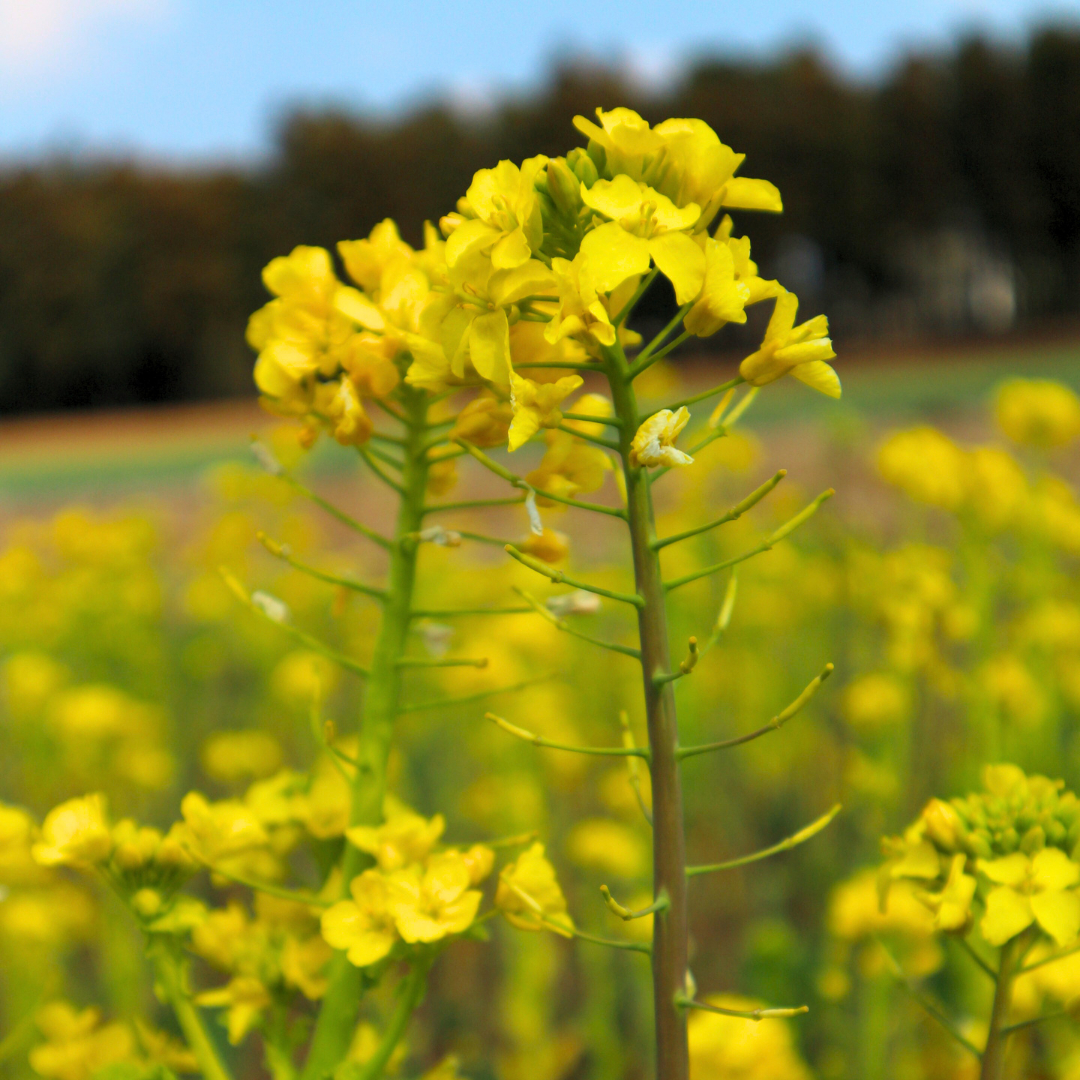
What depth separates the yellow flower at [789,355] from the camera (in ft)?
2.28

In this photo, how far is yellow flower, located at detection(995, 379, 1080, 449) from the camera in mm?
2270

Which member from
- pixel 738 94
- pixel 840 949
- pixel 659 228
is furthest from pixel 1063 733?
pixel 738 94

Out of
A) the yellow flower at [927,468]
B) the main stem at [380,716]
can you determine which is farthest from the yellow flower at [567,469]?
the yellow flower at [927,468]

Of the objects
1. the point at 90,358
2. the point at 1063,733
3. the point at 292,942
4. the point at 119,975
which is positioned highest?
the point at 292,942

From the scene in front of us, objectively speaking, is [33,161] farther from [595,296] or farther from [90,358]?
[595,296]

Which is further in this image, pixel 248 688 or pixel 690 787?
pixel 248 688

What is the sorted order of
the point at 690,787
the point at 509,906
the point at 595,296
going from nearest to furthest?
the point at 595,296 < the point at 509,906 < the point at 690,787

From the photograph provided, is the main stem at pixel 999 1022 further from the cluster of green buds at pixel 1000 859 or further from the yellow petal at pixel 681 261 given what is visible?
the yellow petal at pixel 681 261

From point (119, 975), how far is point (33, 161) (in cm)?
1877

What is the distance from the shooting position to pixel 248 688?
3.89 meters

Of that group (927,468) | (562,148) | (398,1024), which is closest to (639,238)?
(398,1024)

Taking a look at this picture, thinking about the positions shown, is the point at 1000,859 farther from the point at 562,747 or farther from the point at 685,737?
the point at 685,737

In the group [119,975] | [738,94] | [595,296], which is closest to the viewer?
[595,296]

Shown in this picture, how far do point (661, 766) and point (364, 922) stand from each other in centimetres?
24
